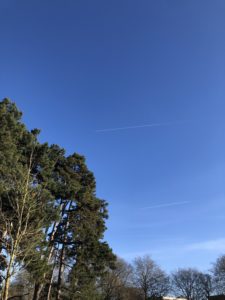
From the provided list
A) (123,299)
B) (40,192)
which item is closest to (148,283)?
(123,299)

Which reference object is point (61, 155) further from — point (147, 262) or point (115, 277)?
point (147, 262)

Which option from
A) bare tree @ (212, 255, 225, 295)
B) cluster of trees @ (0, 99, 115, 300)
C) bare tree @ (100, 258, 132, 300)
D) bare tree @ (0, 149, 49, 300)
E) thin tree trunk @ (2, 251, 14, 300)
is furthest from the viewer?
bare tree @ (212, 255, 225, 295)

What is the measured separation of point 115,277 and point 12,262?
47.5 metres

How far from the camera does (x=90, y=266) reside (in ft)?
76.0

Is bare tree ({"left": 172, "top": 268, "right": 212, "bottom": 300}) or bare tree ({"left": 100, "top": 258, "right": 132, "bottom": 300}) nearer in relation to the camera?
bare tree ({"left": 100, "top": 258, "right": 132, "bottom": 300})

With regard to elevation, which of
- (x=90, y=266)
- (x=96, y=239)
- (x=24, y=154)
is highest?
(x=24, y=154)

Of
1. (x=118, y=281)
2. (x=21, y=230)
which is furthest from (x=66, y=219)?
(x=118, y=281)

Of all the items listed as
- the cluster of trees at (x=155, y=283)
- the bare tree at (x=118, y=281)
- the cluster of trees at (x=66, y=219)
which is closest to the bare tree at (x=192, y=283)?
the cluster of trees at (x=155, y=283)

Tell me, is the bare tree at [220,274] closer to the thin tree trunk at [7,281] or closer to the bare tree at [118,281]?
the bare tree at [118,281]

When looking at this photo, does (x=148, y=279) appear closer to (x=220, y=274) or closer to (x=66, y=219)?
(x=220, y=274)

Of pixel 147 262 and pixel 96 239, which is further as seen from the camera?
pixel 147 262

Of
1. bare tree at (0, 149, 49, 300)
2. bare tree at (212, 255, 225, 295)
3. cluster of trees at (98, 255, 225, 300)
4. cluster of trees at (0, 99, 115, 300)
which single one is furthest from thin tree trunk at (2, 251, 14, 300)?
bare tree at (212, 255, 225, 295)

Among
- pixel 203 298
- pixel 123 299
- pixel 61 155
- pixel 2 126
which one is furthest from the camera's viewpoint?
pixel 203 298

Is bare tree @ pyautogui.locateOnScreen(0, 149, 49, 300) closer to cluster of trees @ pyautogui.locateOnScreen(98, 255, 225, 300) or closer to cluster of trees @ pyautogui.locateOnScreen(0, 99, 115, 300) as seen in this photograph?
cluster of trees @ pyautogui.locateOnScreen(0, 99, 115, 300)
